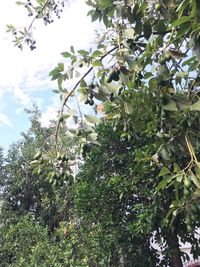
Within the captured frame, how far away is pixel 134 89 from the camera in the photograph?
2.11m

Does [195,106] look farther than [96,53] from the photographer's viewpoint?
No

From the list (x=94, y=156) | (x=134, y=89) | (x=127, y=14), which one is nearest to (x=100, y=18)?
(x=127, y=14)

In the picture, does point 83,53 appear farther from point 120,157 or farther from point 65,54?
point 120,157

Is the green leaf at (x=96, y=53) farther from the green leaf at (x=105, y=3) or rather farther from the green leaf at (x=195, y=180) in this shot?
the green leaf at (x=195, y=180)

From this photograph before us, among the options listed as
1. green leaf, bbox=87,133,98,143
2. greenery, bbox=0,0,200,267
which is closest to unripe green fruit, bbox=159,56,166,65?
greenery, bbox=0,0,200,267

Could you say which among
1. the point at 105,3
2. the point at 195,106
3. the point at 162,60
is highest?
the point at 105,3

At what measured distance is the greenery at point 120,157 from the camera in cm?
181

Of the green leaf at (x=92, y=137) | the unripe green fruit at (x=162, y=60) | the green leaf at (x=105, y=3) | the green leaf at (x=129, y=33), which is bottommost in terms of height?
the green leaf at (x=92, y=137)

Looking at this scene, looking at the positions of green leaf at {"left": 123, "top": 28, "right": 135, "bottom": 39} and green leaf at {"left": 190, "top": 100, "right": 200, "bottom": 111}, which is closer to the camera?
green leaf at {"left": 190, "top": 100, "right": 200, "bottom": 111}

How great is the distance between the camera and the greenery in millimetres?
1807

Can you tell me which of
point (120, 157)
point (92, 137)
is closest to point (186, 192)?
point (92, 137)

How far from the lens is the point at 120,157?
547cm

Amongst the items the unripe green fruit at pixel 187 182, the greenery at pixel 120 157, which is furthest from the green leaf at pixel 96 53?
the unripe green fruit at pixel 187 182

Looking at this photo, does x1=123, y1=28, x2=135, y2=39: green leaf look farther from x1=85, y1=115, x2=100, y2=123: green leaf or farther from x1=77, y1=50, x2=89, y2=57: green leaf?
A: x1=85, y1=115, x2=100, y2=123: green leaf
